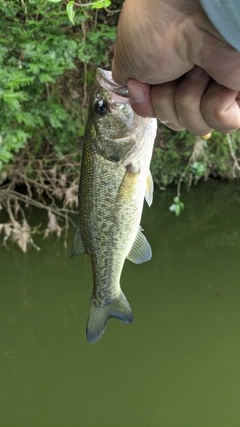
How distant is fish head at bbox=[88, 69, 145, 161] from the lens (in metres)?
1.41

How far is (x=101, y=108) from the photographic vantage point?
1.44m

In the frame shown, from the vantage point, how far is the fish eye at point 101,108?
1.42m

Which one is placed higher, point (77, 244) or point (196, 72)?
point (196, 72)

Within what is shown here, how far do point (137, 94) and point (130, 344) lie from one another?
2.48 metres

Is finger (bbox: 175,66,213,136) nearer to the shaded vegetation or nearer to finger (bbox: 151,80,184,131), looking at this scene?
finger (bbox: 151,80,184,131)

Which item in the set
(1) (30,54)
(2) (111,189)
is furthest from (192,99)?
(1) (30,54)

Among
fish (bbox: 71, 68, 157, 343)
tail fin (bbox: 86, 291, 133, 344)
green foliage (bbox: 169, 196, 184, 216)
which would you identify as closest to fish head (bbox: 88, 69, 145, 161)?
fish (bbox: 71, 68, 157, 343)

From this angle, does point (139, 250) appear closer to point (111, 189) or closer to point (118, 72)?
point (111, 189)

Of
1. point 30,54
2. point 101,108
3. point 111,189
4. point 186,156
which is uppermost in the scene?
point 101,108

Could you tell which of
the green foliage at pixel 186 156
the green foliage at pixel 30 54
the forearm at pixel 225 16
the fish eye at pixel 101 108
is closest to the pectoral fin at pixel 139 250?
the fish eye at pixel 101 108

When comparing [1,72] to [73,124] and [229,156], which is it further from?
[229,156]

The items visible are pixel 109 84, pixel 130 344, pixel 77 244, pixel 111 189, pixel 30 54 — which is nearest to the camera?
pixel 109 84

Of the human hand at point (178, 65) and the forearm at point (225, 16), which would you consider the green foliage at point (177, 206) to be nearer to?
the human hand at point (178, 65)

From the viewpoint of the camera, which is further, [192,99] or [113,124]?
[113,124]
